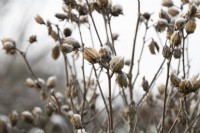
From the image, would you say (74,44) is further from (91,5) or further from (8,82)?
(8,82)

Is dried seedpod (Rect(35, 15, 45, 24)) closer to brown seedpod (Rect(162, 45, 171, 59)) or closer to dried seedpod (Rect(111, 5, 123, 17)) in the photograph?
dried seedpod (Rect(111, 5, 123, 17))

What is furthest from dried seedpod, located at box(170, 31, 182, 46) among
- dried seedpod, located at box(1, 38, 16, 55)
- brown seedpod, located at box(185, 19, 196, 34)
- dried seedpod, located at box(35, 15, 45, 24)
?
dried seedpod, located at box(1, 38, 16, 55)

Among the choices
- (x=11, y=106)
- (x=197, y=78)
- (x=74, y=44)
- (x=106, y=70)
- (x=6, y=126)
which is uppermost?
(x=74, y=44)

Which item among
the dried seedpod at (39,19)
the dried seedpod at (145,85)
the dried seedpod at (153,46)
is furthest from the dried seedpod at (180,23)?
the dried seedpod at (39,19)

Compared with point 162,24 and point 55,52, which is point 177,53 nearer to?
point 162,24

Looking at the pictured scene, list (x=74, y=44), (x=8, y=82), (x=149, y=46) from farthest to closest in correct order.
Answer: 1. (x=8, y=82)
2. (x=149, y=46)
3. (x=74, y=44)

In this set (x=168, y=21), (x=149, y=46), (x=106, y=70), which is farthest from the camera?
(x=149, y=46)

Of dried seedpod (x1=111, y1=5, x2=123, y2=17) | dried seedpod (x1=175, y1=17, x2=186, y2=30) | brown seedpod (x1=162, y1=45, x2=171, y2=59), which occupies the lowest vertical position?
brown seedpod (x1=162, y1=45, x2=171, y2=59)

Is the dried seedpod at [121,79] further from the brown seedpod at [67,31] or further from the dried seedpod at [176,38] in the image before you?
the brown seedpod at [67,31]

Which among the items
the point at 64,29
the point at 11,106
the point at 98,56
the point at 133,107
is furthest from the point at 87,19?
the point at 11,106

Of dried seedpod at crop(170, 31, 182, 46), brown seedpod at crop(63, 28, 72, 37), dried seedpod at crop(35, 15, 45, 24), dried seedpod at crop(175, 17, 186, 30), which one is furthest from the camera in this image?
dried seedpod at crop(35, 15, 45, 24)
